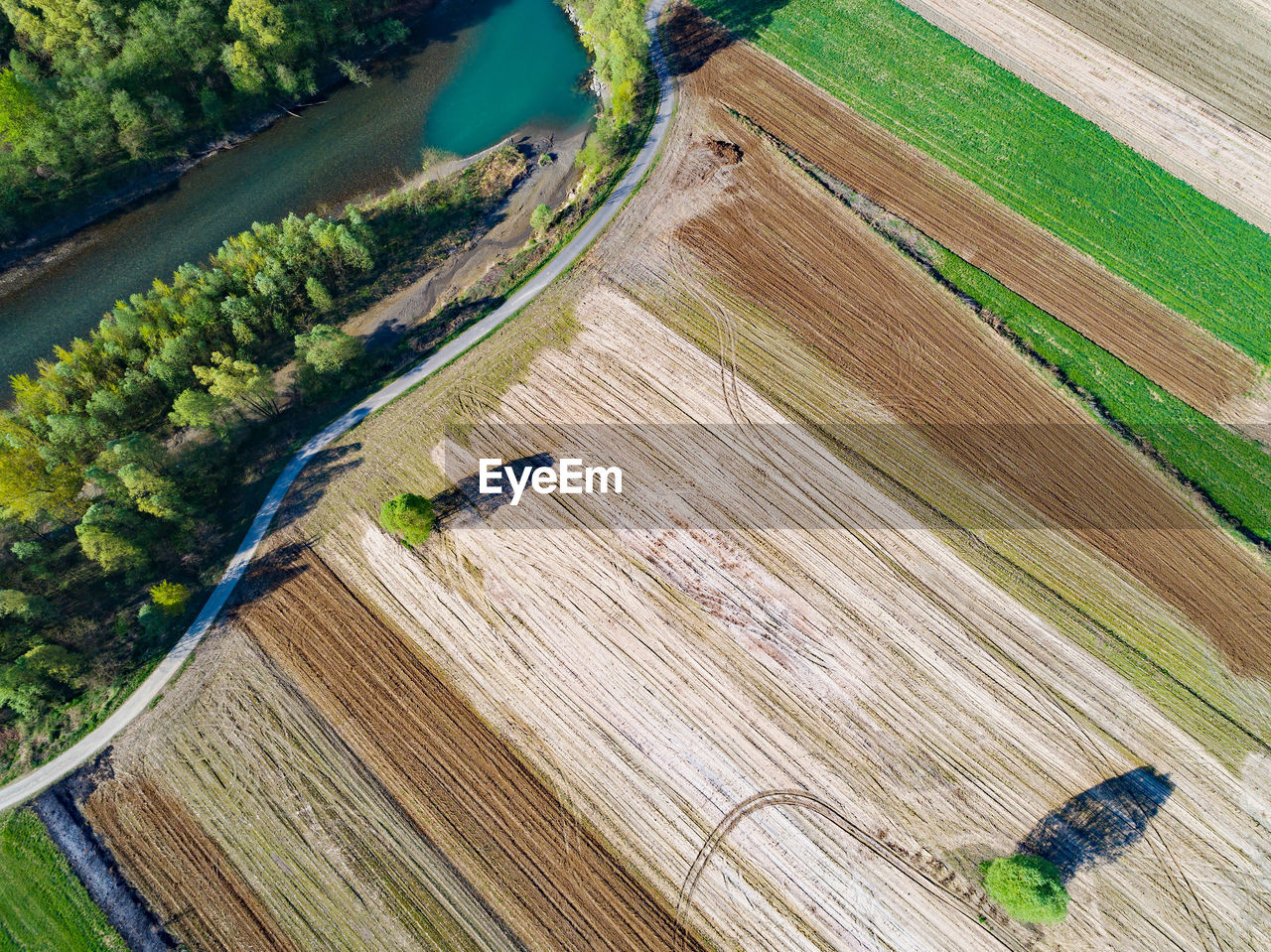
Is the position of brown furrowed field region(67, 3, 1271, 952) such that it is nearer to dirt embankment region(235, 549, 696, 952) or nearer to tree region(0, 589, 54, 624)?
dirt embankment region(235, 549, 696, 952)

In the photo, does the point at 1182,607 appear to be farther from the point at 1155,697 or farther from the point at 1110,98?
the point at 1110,98

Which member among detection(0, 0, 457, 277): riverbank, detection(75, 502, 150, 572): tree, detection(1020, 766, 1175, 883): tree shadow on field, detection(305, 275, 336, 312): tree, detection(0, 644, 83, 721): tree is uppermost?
detection(0, 0, 457, 277): riverbank

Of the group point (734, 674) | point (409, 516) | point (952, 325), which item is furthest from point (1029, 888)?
point (409, 516)

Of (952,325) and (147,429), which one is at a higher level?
(952,325)

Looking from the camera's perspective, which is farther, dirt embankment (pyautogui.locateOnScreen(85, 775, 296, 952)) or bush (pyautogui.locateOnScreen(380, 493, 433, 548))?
bush (pyautogui.locateOnScreen(380, 493, 433, 548))

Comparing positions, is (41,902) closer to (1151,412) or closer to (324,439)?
(324,439)

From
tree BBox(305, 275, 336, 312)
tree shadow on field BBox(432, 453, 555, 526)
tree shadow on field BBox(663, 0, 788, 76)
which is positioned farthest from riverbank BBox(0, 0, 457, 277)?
tree shadow on field BBox(432, 453, 555, 526)
